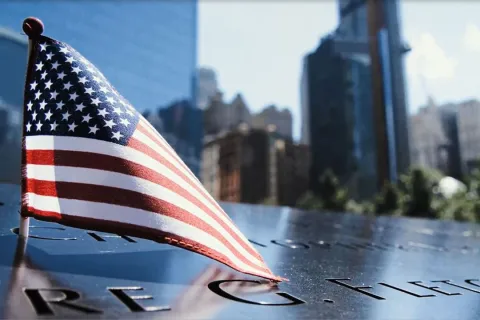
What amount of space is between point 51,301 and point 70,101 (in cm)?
114

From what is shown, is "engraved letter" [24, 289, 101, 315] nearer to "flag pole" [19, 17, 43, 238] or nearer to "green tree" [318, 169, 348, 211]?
"flag pole" [19, 17, 43, 238]

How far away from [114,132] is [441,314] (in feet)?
6.23

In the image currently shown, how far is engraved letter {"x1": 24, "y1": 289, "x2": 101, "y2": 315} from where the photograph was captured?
191 cm

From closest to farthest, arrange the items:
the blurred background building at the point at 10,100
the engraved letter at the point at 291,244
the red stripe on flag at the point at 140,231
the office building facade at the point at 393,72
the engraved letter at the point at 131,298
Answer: the engraved letter at the point at 131,298, the red stripe on flag at the point at 140,231, the engraved letter at the point at 291,244, the blurred background building at the point at 10,100, the office building facade at the point at 393,72

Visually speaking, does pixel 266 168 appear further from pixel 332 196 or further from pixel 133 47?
pixel 332 196

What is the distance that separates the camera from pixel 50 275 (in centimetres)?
238

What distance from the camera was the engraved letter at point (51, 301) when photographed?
6.26ft

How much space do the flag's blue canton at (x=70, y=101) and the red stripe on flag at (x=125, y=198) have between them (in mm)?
266

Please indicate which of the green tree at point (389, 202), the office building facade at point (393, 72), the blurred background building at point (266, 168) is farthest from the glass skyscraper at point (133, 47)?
the green tree at point (389, 202)

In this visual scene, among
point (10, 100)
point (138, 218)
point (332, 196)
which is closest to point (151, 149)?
point (138, 218)

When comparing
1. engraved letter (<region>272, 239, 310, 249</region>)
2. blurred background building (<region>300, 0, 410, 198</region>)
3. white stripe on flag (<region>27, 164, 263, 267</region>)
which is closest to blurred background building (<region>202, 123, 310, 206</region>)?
blurred background building (<region>300, 0, 410, 198</region>)

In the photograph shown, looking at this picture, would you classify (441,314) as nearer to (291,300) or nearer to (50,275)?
A: (291,300)

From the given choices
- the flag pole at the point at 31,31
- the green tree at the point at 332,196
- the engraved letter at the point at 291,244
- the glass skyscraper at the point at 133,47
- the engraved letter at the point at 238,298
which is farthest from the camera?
the glass skyscraper at the point at 133,47

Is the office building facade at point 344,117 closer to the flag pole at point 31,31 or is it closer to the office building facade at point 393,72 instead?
the office building facade at point 393,72
